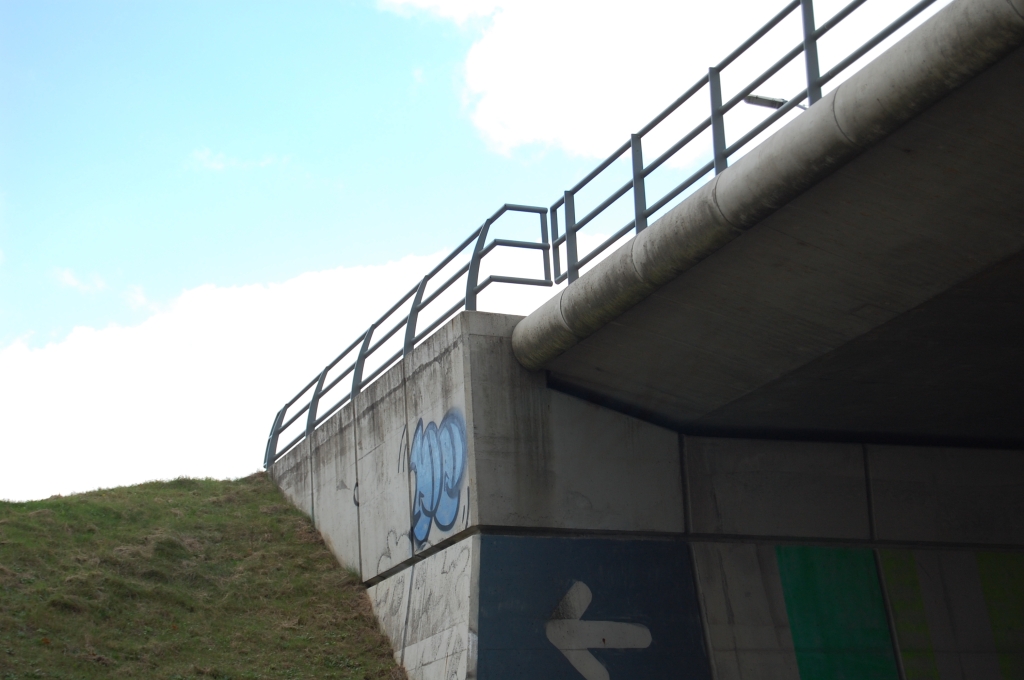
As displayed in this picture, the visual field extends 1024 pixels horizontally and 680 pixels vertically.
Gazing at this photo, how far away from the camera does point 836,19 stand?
10055 millimetres

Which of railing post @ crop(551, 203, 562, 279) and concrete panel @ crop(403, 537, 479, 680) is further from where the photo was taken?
railing post @ crop(551, 203, 562, 279)

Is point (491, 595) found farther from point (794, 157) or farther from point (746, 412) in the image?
point (794, 157)

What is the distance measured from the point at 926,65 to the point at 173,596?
12176 mm

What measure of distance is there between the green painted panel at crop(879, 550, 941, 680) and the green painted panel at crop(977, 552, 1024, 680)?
1266mm

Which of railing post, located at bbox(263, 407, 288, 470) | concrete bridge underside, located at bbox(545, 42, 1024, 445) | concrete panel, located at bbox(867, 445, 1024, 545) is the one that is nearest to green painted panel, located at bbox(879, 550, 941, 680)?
concrete panel, located at bbox(867, 445, 1024, 545)

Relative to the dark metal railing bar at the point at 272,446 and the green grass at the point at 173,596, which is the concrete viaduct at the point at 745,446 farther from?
the dark metal railing bar at the point at 272,446

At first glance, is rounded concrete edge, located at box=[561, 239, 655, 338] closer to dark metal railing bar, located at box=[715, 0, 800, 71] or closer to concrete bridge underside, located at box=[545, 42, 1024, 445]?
concrete bridge underside, located at box=[545, 42, 1024, 445]

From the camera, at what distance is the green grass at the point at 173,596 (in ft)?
46.8

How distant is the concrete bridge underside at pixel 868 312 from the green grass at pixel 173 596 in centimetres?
498

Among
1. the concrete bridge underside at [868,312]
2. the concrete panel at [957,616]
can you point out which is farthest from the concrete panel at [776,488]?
the concrete panel at [957,616]

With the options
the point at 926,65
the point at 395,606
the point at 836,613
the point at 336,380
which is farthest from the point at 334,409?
the point at 926,65

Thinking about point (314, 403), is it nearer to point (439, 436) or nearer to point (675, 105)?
point (439, 436)

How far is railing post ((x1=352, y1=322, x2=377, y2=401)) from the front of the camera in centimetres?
1867

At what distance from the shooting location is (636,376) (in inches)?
556
